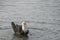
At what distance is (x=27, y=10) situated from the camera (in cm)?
397

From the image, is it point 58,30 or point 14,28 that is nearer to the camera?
point 14,28

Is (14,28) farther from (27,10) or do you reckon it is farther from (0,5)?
(0,5)

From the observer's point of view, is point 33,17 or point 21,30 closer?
point 21,30

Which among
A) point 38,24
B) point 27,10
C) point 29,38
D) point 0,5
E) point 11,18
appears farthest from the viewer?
point 0,5

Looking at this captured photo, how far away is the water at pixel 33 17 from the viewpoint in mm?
2836

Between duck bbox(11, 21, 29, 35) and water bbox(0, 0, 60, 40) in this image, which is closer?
duck bbox(11, 21, 29, 35)

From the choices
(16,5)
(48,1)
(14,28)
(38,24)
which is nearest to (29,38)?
(14,28)

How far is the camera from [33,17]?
3.56 m

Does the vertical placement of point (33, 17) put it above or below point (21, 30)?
above

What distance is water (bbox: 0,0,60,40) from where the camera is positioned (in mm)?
2836

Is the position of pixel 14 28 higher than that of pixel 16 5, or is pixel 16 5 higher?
pixel 16 5

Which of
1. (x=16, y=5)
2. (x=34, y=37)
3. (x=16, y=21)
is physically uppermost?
(x=16, y=5)

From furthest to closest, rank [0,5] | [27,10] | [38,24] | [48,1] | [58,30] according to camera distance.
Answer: [48,1]
[0,5]
[27,10]
[38,24]
[58,30]

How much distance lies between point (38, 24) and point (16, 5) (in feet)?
4.06
